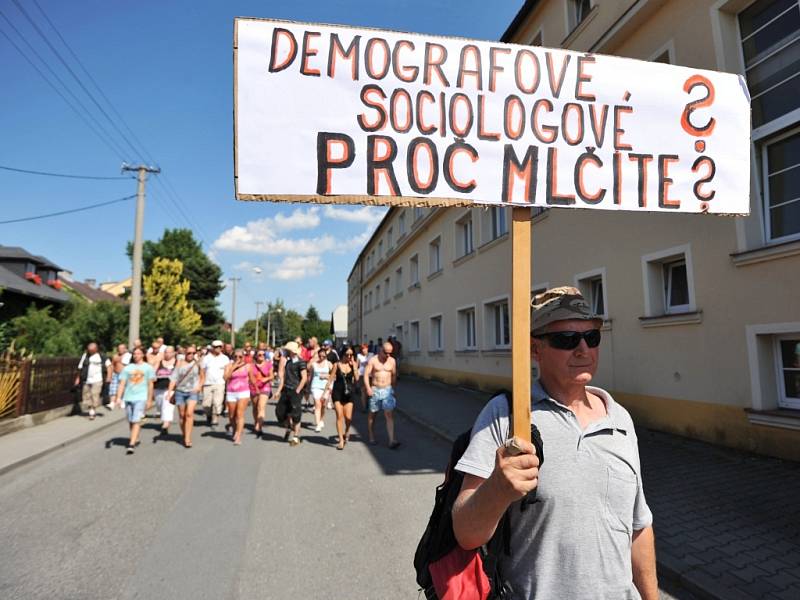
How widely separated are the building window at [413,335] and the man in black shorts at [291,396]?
50.0ft

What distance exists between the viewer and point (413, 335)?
24641 millimetres

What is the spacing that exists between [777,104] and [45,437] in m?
13.9

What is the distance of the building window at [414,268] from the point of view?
24430mm

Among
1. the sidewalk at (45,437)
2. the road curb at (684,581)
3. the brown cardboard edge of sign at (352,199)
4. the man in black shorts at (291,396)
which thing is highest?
the brown cardboard edge of sign at (352,199)

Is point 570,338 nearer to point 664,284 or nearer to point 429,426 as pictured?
point 664,284

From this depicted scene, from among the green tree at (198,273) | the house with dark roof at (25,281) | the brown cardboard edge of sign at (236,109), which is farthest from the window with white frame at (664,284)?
the green tree at (198,273)

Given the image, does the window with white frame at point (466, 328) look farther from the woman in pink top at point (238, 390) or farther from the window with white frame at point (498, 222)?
the woman in pink top at point (238, 390)

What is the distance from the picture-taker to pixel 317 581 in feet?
11.5

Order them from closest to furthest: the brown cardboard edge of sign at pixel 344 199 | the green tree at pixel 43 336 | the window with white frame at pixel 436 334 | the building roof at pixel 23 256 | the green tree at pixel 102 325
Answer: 1. the brown cardboard edge of sign at pixel 344 199
2. the green tree at pixel 43 336
3. the green tree at pixel 102 325
4. the window with white frame at pixel 436 334
5. the building roof at pixel 23 256

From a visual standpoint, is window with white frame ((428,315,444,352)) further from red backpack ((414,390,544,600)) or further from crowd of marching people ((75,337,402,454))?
red backpack ((414,390,544,600))

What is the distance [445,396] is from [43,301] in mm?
25656

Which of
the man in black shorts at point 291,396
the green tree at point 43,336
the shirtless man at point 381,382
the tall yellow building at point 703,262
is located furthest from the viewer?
the green tree at point 43,336

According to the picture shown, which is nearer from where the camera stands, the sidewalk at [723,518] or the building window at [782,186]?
the sidewalk at [723,518]

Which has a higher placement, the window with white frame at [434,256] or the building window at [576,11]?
the building window at [576,11]
